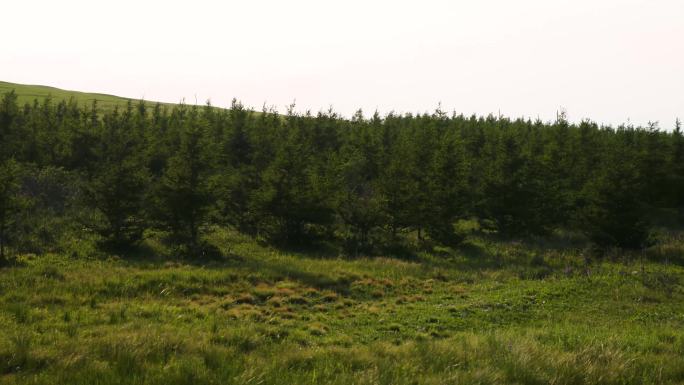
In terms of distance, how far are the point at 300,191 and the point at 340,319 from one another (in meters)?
13.5

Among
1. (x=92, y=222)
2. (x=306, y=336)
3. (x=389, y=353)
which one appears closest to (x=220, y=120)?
(x=92, y=222)

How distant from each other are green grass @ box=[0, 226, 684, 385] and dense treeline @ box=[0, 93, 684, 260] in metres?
2.02

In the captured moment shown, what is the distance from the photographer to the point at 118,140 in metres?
34.3

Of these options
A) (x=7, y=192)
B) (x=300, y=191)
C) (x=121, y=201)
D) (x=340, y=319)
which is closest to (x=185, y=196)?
(x=121, y=201)

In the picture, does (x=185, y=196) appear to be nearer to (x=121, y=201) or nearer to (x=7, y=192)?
(x=121, y=201)

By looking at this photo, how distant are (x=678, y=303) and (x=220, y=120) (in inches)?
1689

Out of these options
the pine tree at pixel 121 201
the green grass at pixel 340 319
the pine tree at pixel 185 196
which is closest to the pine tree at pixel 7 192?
the green grass at pixel 340 319

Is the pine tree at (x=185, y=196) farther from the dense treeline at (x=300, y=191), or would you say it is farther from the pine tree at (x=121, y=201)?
the pine tree at (x=121, y=201)

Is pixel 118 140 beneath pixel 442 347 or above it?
above

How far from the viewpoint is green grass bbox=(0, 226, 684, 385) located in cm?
645

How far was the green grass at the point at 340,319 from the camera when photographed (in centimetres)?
645

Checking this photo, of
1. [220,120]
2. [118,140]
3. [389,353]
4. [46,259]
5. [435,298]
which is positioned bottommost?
[46,259]

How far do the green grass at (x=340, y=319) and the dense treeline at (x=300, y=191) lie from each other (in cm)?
202

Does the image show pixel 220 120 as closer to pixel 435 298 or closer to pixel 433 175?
pixel 433 175
